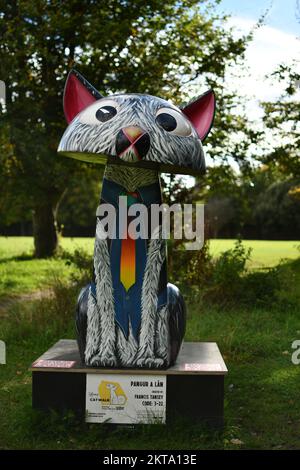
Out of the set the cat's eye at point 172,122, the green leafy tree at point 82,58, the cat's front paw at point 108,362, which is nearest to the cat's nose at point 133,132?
the cat's eye at point 172,122

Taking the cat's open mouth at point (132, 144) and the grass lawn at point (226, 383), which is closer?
the cat's open mouth at point (132, 144)

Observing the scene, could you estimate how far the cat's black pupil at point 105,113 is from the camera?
388 cm

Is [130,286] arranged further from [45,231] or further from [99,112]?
[45,231]

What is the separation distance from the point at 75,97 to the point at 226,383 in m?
2.84

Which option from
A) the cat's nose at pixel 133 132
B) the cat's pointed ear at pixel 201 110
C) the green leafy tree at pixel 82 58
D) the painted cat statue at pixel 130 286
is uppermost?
the green leafy tree at pixel 82 58

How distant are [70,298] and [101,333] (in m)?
3.44

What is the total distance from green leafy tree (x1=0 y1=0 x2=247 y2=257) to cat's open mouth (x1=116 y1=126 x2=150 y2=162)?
6840 mm

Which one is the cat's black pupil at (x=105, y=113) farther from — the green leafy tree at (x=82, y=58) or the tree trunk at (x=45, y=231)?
the tree trunk at (x=45, y=231)

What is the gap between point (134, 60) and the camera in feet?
36.8

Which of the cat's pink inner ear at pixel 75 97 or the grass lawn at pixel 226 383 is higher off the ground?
the cat's pink inner ear at pixel 75 97

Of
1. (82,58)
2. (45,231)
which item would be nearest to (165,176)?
(82,58)

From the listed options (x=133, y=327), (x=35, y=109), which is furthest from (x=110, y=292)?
(x=35, y=109)

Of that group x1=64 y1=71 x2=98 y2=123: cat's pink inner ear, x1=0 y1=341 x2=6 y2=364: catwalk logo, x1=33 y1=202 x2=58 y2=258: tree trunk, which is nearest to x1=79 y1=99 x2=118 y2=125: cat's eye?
x1=64 y1=71 x2=98 y2=123: cat's pink inner ear

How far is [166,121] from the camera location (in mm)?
3932
